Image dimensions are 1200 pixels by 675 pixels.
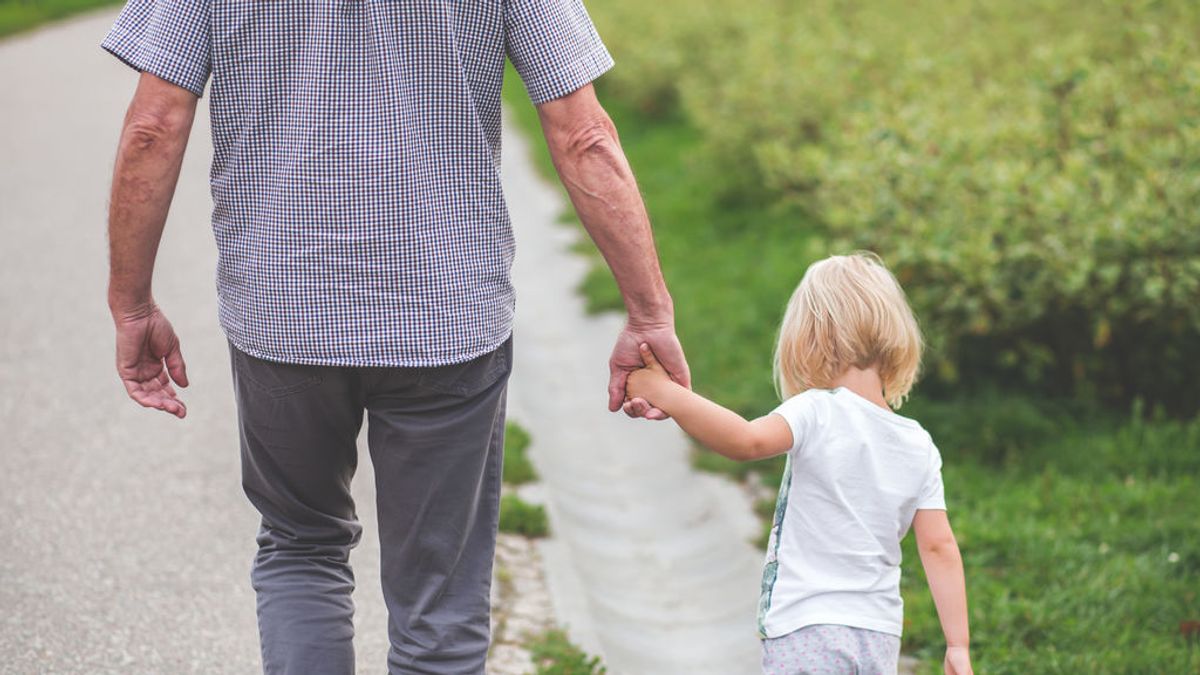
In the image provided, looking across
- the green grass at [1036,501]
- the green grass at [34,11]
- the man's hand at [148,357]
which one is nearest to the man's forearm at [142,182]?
the man's hand at [148,357]

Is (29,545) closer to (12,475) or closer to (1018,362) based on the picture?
(12,475)

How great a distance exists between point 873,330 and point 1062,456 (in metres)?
2.97

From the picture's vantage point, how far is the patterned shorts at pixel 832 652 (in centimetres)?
234

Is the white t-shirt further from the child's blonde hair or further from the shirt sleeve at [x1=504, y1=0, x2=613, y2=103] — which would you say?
the shirt sleeve at [x1=504, y1=0, x2=613, y2=103]

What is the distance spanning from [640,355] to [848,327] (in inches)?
16.1

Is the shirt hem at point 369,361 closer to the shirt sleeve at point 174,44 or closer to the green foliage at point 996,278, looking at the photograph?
the shirt sleeve at point 174,44

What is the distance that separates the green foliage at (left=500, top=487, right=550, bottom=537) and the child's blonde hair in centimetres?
217

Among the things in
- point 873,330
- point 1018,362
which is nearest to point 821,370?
point 873,330

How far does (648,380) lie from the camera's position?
2.56 m

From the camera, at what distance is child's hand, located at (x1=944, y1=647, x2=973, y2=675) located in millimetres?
2420

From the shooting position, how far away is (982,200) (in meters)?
5.47

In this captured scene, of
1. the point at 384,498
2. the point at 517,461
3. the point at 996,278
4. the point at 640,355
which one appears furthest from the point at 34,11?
the point at 640,355

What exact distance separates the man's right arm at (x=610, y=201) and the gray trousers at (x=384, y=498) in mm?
282

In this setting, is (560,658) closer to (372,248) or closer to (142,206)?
(372,248)
